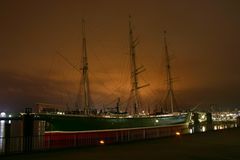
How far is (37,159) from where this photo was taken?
14328 mm

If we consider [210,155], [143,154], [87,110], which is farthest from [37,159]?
[87,110]

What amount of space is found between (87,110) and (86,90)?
326cm

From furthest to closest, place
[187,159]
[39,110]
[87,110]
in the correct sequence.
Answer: [87,110] → [39,110] → [187,159]

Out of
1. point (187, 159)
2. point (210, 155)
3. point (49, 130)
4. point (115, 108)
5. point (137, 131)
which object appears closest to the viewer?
point (187, 159)

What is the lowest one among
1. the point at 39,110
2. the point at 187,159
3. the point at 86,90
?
the point at 187,159

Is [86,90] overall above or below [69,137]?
above

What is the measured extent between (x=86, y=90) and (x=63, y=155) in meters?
30.0

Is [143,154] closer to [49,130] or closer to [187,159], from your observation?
[187,159]

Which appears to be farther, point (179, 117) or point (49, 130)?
point (179, 117)

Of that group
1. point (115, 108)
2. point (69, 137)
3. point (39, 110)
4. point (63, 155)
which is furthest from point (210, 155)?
point (115, 108)

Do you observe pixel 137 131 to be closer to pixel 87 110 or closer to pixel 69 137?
pixel 87 110

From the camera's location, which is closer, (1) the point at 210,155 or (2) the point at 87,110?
(1) the point at 210,155

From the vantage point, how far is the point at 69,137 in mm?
35594

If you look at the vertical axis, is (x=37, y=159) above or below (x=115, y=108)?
below
